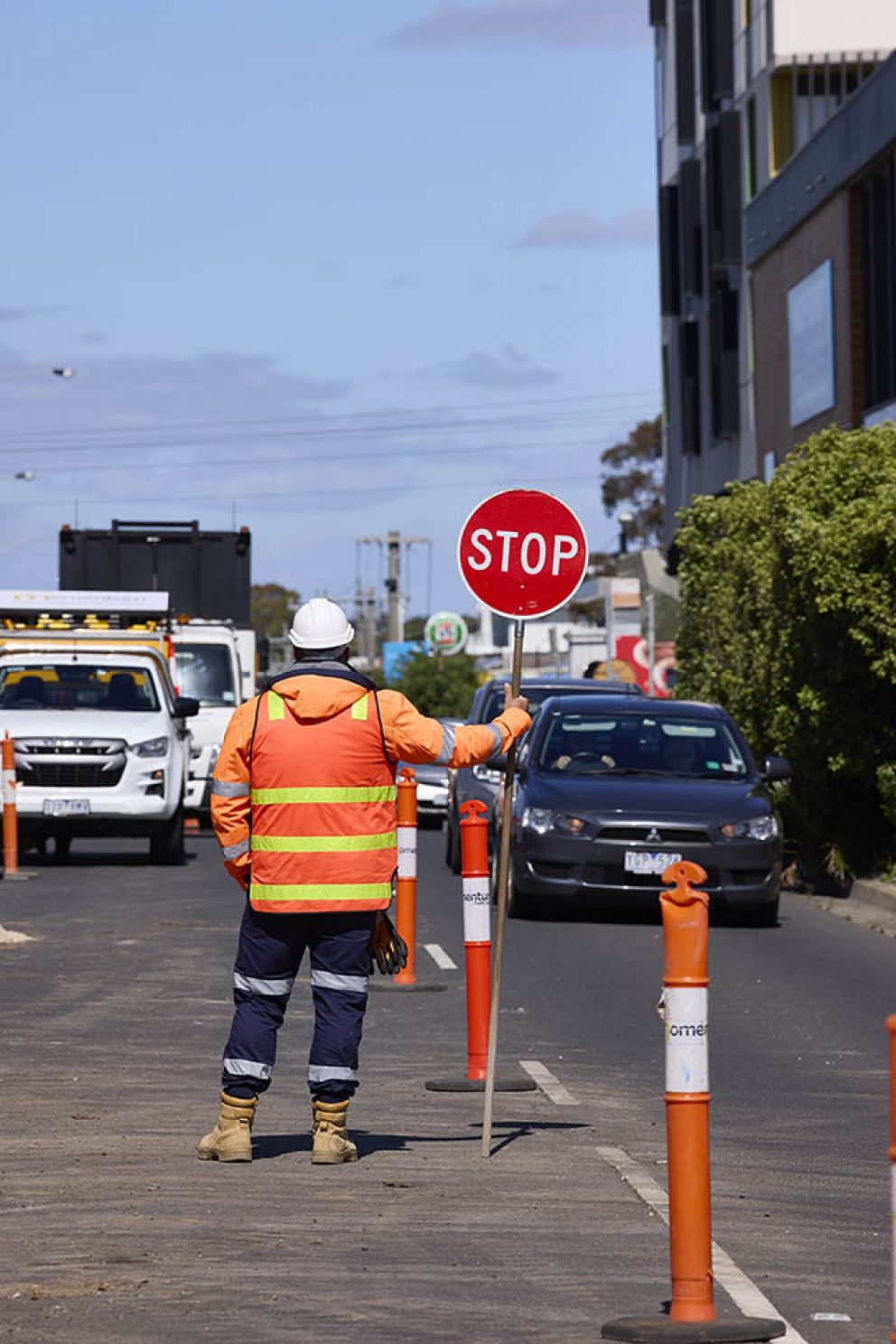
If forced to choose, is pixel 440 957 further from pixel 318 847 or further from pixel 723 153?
pixel 723 153

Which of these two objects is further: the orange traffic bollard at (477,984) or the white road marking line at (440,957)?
the white road marking line at (440,957)

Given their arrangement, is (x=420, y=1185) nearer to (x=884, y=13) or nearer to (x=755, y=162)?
(x=884, y=13)

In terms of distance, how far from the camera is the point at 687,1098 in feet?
20.4

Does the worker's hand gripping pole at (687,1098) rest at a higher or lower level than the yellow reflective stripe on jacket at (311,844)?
lower

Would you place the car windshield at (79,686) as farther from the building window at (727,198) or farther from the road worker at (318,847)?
the building window at (727,198)

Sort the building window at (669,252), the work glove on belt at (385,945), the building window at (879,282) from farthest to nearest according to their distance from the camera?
the building window at (669,252) < the building window at (879,282) < the work glove on belt at (385,945)

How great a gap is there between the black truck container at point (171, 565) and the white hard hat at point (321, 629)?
27.7 meters

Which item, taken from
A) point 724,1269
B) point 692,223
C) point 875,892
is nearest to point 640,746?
point 875,892

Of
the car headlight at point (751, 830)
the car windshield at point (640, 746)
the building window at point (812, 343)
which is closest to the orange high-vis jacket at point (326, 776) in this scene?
the car headlight at point (751, 830)

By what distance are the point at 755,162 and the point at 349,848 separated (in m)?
42.4

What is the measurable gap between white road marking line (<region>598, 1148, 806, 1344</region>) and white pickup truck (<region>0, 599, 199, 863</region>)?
16.2 metres

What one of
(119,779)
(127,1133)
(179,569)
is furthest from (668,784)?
(179,569)

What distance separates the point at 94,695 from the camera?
26.1 meters

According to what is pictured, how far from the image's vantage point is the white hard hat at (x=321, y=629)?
8930 mm
